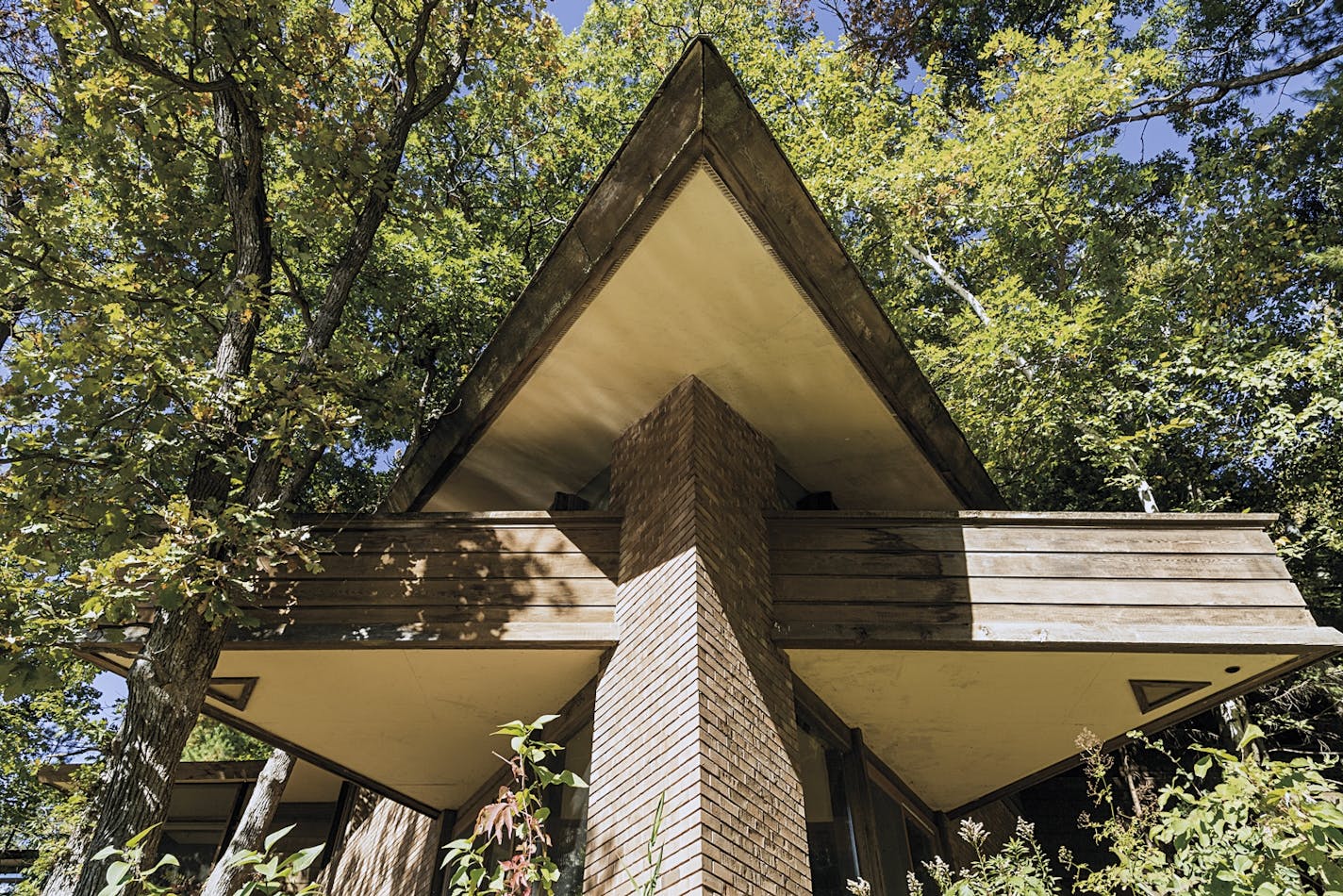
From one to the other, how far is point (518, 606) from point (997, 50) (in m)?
11.6

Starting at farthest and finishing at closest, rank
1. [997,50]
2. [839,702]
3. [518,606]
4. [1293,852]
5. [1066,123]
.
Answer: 1. [997,50]
2. [1066,123]
3. [839,702]
4. [518,606]
5. [1293,852]

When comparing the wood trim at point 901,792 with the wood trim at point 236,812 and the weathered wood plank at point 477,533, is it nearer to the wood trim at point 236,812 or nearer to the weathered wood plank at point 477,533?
the weathered wood plank at point 477,533

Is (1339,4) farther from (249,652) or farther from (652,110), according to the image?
(249,652)

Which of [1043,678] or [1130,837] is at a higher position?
[1043,678]

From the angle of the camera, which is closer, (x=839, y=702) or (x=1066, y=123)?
(x=839, y=702)

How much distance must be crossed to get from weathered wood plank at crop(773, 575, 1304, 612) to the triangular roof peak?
124 centimetres

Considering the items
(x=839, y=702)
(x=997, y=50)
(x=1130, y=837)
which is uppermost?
(x=997, y=50)

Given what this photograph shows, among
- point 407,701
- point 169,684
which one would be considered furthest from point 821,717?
point 169,684

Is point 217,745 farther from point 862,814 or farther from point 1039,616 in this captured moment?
point 1039,616

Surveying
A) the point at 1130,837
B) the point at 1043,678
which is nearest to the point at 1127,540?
the point at 1043,678

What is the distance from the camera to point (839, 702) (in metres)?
6.06

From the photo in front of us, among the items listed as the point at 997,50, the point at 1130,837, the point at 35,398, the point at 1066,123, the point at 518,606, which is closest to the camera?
the point at 1130,837

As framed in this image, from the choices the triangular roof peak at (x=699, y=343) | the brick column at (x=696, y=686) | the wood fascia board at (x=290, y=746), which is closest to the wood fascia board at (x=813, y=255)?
the triangular roof peak at (x=699, y=343)

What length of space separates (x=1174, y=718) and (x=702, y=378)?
13.5ft
